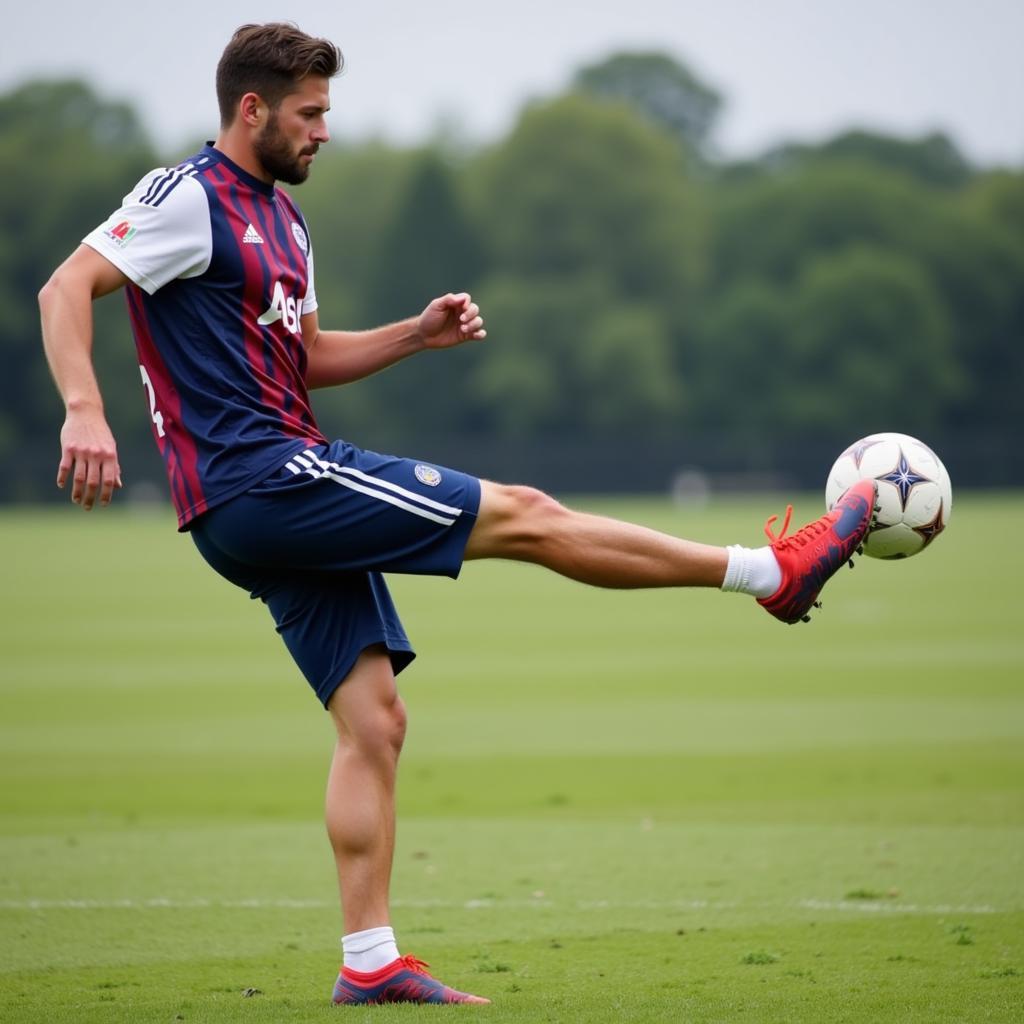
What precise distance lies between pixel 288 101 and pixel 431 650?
607 inches

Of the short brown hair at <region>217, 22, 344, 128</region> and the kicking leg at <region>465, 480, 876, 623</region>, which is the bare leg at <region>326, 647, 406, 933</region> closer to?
the kicking leg at <region>465, 480, 876, 623</region>

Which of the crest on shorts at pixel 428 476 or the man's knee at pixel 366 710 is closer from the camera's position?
the crest on shorts at pixel 428 476

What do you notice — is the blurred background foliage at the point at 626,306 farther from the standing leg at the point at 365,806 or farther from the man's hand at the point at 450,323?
the standing leg at the point at 365,806

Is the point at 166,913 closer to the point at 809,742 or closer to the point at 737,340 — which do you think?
the point at 809,742

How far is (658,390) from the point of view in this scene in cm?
7919

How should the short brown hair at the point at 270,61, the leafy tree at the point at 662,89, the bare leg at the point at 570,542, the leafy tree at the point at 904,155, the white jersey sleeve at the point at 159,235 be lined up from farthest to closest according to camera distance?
1. the leafy tree at the point at 662,89
2. the leafy tree at the point at 904,155
3. the short brown hair at the point at 270,61
4. the bare leg at the point at 570,542
5. the white jersey sleeve at the point at 159,235

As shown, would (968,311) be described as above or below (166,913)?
above

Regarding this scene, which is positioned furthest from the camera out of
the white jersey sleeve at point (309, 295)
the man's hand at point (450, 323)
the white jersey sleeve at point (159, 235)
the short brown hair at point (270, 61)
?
the man's hand at point (450, 323)

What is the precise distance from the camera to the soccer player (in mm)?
4953

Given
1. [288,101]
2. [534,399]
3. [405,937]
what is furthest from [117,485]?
[534,399]

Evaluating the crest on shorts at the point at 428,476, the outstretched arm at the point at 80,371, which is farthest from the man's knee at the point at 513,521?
the outstretched arm at the point at 80,371

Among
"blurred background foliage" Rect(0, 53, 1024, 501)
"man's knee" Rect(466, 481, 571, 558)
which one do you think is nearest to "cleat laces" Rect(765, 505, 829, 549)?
"man's knee" Rect(466, 481, 571, 558)

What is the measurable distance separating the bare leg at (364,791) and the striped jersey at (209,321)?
2.42 feet

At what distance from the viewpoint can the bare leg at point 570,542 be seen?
5008mm
